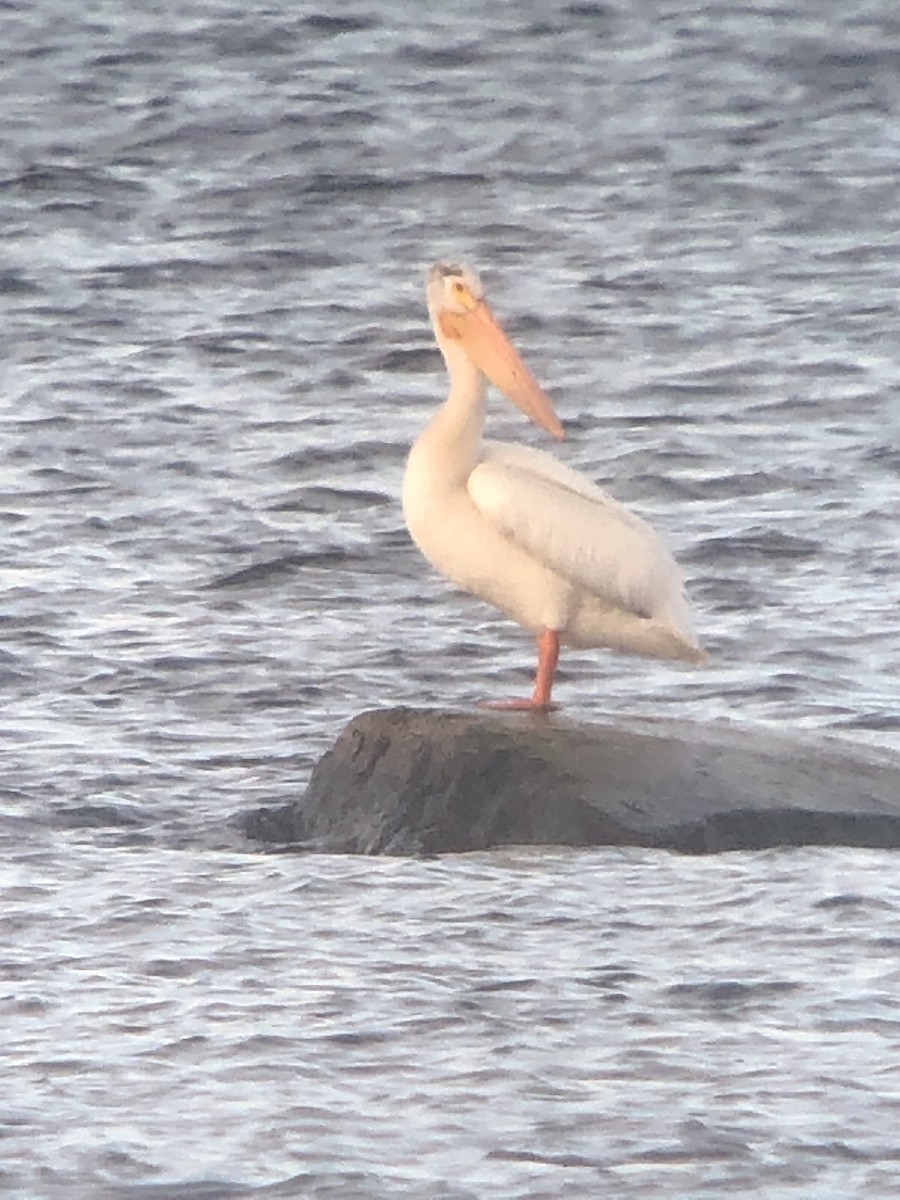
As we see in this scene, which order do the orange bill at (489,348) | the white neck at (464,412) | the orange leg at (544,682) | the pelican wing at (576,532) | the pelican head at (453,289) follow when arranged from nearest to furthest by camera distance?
1. the orange leg at (544,682)
2. the pelican wing at (576,532)
3. the white neck at (464,412)
4. the orange bill at (489,348)
5. the pelican head at (453,289)

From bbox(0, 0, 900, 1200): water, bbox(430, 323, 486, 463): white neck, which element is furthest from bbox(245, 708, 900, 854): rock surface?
bbox(430, 323, 486, 463): white neck

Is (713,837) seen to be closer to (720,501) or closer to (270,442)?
(720,501)

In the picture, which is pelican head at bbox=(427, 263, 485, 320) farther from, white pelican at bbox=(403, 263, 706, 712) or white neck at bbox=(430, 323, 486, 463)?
white pelican at bbox=(403, 263, 706, 712)

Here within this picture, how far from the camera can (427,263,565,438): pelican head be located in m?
9.11

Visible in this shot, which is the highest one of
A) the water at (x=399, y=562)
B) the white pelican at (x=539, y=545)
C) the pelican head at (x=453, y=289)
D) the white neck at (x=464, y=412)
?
the pelican head at (x=453, y=289)

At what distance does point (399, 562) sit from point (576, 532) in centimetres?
345

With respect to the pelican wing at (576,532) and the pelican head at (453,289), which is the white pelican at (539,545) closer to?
the pelican wing at (576,532)

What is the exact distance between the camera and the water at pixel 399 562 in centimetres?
576

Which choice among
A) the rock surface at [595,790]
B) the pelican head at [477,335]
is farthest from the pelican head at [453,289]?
the rock surface at [595,790]

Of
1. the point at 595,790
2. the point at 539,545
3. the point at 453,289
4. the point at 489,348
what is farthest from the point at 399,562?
the point at 595,790

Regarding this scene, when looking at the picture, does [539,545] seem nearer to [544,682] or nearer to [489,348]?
[544,682]

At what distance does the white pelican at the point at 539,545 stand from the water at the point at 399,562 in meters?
0.71

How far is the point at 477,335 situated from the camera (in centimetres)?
914

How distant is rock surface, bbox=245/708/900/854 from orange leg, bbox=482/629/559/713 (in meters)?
0.59
